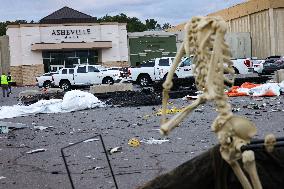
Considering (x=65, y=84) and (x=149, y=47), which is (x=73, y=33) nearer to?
(x=149, y=47)

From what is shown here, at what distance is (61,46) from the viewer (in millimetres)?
49938

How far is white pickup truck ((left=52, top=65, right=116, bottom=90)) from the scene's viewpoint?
119 ft

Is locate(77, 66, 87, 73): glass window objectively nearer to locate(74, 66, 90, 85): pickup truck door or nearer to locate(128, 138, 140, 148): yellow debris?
locate(74, 66, 90, 85): pickup truck door

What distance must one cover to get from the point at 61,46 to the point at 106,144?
132 ft

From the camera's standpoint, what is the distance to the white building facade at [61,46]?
49781 millimetres

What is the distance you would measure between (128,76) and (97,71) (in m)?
2.79

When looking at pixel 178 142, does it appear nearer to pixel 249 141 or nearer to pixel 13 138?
pixel 13 138

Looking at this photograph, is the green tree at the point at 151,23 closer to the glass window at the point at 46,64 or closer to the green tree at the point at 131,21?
the green tree at the point at 131,21

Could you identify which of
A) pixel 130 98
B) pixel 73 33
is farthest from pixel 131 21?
pixel 130 98

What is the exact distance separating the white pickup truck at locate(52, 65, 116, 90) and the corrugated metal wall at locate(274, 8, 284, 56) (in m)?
20.9

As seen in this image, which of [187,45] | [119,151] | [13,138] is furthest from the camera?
[13,138]

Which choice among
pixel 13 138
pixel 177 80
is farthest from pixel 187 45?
pixel 177 80

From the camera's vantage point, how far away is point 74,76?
36.5 meters

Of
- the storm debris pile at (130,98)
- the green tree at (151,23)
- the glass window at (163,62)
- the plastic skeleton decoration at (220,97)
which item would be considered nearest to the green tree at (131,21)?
the green tree at (151,23)
